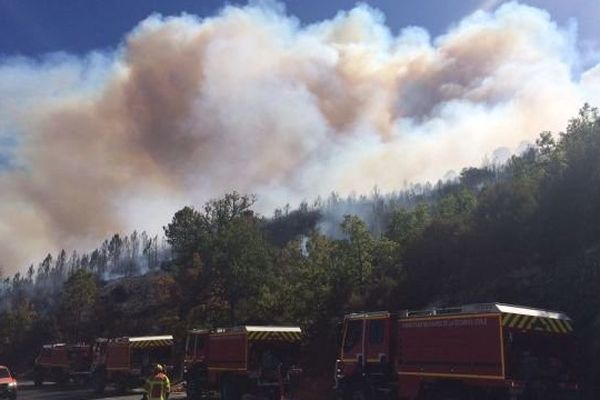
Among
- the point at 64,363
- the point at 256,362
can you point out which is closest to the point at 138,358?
the point at 256,362

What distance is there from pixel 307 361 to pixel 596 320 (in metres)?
16.6

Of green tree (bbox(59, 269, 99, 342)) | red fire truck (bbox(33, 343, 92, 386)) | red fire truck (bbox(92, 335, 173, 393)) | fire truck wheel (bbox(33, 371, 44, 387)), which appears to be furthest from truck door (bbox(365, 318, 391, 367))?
green tree (bbox(59, 269, 99, 342))

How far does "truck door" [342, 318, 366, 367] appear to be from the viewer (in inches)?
774

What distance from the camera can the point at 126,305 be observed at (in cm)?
12062

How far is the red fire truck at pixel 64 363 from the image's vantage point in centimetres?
4391

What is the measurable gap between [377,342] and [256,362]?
6759 mm

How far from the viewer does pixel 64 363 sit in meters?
44.8

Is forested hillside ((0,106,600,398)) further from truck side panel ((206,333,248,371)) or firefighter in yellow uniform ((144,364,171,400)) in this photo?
firefighter in yellow uniform ((144,364,171,400))

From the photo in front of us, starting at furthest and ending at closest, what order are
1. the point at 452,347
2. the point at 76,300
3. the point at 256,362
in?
1. the point at 76,300
2. the point at 256,362
3. the point at 452,347

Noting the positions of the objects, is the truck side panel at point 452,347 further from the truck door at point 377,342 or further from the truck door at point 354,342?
the truck door at point 354,342

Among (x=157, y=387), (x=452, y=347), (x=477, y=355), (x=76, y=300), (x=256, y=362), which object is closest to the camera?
(x=157, y=387)

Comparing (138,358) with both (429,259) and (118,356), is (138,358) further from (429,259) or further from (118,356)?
(429,259)

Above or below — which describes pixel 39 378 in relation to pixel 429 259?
below

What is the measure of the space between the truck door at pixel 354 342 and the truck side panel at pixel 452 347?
5.17 feet
